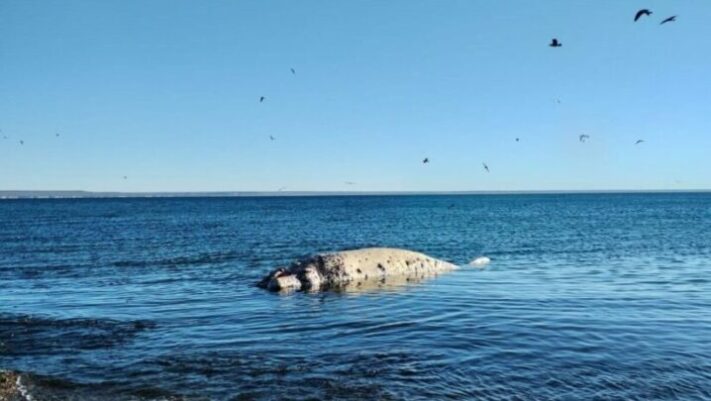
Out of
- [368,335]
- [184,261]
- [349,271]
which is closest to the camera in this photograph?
[368,335]

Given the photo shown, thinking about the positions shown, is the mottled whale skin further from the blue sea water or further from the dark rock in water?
the dark rock in water

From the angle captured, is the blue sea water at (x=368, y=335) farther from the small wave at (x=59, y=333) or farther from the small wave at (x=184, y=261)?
the small wave at (x=184, y=261)

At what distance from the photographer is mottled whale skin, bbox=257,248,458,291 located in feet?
83.0

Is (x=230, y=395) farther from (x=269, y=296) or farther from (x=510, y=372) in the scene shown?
(x=269, y=296)

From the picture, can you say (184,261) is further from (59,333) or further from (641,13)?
(641,13)

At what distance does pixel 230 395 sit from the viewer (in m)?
12.0

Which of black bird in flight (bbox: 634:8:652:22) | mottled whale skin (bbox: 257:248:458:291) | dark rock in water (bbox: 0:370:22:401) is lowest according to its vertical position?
dark rock in water (bbox: 0:370:22:401)

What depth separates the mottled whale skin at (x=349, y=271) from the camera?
25312mm

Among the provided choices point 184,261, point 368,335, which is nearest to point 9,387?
point 368,335

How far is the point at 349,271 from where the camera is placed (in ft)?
87.0

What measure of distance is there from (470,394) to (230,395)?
171 inches

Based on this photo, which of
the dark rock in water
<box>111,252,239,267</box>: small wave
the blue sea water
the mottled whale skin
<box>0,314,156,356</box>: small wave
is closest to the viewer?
the dark rock in water

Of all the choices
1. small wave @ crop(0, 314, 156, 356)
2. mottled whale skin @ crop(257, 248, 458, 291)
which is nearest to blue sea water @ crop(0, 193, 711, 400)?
small wave @ crop(0, 314, 156, 356)

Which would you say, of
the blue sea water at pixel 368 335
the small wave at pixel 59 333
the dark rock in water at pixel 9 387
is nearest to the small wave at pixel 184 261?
the blue sea water at pixel 368 335
